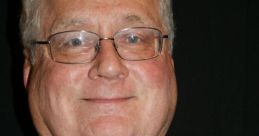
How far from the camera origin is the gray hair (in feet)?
4.39

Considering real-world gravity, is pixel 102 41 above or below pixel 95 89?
above

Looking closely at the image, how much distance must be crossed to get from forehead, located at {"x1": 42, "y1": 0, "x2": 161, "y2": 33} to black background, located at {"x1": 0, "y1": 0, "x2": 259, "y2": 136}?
600mm

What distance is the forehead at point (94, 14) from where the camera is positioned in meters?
1.23

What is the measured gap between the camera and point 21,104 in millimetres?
1812

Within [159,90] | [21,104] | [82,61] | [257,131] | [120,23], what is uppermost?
[120,23]

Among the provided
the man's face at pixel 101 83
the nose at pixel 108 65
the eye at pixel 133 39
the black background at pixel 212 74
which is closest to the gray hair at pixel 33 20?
the man's face at pixel 101 83

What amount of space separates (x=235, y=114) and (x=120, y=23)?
102 cm

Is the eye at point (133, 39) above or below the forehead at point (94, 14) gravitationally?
below

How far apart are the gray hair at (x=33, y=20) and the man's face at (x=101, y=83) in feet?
0.14

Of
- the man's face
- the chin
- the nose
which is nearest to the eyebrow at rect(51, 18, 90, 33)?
the man's face

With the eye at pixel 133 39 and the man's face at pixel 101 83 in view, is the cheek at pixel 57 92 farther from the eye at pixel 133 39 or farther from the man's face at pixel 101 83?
the eye at pixel 133 39

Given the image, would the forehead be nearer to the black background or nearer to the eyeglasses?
the eyeglasses

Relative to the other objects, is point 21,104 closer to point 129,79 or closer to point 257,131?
point 129,79

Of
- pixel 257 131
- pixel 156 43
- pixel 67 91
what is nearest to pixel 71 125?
pixel 67 91
